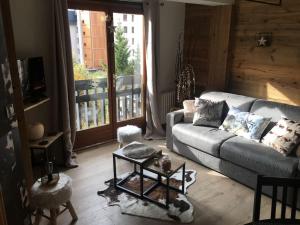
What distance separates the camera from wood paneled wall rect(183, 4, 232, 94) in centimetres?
411

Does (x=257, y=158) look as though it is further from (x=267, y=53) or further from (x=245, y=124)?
(x=267, y=53)

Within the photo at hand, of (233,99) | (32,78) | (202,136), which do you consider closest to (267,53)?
(233,99)

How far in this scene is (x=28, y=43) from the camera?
3.19m


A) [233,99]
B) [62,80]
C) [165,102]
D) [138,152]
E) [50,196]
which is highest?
[62,80]

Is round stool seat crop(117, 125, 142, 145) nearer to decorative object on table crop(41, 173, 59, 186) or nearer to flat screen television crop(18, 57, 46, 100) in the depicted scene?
flat screen television crop(18, 57, 46, 100)

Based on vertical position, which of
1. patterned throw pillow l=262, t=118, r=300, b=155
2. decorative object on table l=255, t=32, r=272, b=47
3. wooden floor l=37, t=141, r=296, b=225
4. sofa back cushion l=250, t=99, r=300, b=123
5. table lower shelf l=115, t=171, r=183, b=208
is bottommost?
wooden floor l=37, t=141, r=296, b=225

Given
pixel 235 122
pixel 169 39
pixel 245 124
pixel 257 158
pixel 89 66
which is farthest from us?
pixel 169 39

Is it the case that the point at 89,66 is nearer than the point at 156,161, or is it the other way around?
the point at 156,161

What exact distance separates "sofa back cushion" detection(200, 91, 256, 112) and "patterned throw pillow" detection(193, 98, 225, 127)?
0.11 metres

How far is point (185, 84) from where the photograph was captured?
4.68 meters

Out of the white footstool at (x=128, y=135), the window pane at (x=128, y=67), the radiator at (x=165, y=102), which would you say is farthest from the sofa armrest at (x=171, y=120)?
the window pane at (x=128, y=67)

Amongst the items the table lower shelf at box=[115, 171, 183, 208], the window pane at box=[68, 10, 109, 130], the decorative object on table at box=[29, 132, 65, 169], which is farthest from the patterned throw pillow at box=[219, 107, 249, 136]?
the decorative object on table at box=[29, 132, 65, 169]

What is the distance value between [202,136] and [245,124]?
55 cm

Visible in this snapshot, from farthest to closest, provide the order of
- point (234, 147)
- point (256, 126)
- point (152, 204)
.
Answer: point (256, 126) < point (234, 147) < point (152, 204)
